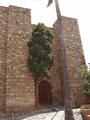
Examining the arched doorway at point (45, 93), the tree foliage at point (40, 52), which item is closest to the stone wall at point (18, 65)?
the tree foliage at point (40, 52)

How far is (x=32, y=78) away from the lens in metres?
14.3

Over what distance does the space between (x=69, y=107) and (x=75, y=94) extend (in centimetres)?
661

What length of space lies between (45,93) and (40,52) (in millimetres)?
4018

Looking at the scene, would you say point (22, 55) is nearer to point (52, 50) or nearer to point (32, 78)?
point (32, 78)

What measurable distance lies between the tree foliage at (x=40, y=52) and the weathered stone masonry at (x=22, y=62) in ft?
1.30

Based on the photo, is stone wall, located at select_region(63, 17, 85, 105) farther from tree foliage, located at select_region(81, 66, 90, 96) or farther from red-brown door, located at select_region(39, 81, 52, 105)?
red-brown door, located at select_region(39, 81, 52, 105)

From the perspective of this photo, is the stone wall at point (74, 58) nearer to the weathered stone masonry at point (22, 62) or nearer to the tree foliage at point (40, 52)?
the weathered stone masonry at point (22, 62)

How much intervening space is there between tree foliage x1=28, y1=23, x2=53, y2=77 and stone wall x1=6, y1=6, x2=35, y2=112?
1.33 feet

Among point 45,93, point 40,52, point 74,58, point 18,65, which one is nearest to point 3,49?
point 18,65

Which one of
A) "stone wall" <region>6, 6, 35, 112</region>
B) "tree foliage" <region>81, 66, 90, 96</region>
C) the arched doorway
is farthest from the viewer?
the arched doorway

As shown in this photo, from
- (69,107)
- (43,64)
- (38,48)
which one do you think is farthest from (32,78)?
(69,107)

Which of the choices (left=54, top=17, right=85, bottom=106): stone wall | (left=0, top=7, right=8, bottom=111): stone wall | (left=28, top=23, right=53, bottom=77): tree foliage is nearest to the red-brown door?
(left=54, top=17, right=85, bottom=106): stone wall

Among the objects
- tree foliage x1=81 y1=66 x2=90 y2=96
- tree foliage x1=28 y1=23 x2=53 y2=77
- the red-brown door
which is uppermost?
tree foliage x1=28 y1=23 x2=53 y2=77

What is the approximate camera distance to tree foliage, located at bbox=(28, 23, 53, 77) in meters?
14.4
